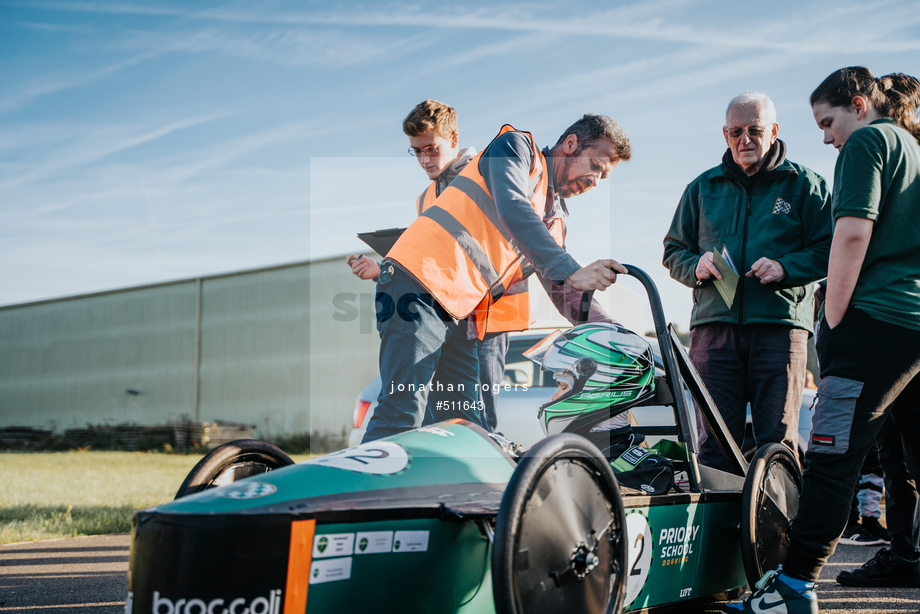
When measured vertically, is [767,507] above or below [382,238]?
below

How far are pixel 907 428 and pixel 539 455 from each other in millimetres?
1577

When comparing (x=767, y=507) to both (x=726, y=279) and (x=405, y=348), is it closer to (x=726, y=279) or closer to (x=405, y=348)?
(x=726, y=279)

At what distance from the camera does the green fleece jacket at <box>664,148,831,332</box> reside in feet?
10.6

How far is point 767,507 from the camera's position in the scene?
8.46ft

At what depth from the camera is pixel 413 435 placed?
201cm

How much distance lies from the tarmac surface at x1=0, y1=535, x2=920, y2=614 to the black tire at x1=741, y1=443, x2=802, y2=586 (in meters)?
0.44

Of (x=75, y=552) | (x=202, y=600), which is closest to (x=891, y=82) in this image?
(x=202, y=600)

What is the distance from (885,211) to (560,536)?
1.62 metres

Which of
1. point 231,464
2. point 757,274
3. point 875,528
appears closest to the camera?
point 231,464

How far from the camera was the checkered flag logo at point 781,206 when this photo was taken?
3354 mm

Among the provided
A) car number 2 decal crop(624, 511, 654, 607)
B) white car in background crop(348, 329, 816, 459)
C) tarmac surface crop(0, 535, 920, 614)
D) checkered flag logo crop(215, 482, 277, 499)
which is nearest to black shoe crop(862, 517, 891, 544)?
tarmac surface crop(0, 535, 920, 614)

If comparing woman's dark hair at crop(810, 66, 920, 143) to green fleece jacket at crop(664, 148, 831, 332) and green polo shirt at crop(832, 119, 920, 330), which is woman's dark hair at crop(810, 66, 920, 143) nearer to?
green polo shirt at crop(832, 119, 920, 330)

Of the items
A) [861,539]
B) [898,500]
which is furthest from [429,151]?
[861,539]

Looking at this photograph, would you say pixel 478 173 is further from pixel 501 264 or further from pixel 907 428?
pixel 907 428
